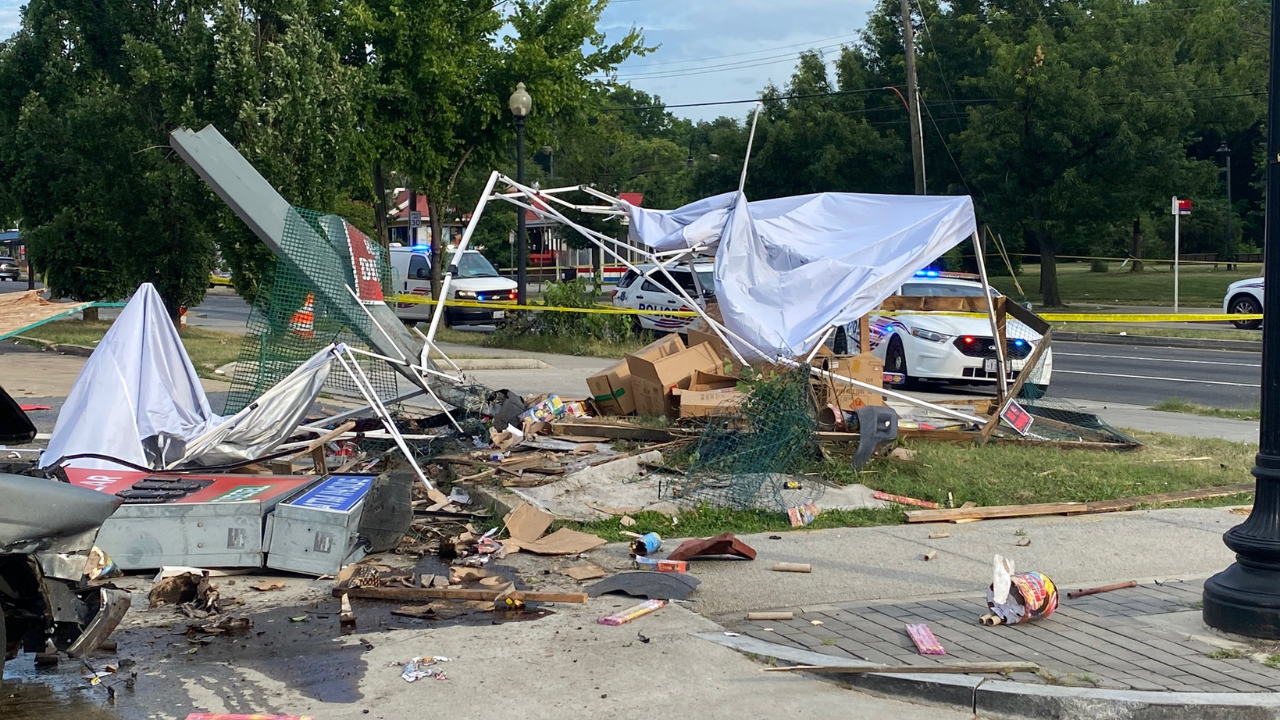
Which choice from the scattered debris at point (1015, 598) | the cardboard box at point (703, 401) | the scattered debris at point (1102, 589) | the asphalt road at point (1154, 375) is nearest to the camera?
the scattered debris at point (1015, 598)

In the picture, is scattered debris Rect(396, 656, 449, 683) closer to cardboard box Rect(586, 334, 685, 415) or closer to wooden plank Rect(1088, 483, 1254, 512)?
wooden plank Rect(1088, 483, 1254, 512)

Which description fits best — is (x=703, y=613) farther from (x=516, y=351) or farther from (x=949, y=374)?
(x=516, y=351)

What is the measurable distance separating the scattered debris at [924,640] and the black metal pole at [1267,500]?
145cm

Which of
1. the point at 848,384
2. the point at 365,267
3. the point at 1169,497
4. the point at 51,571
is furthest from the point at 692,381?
the point at 51,571

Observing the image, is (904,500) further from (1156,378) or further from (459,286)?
(459,286)

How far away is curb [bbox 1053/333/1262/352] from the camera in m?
24.3

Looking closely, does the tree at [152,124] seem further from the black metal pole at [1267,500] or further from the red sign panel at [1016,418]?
the black metal pole at [1267,500]

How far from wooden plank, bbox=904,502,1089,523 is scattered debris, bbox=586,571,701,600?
2.23m

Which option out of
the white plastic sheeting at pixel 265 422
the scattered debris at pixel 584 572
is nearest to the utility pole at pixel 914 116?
the white plastic sheeting at pixel 265 422

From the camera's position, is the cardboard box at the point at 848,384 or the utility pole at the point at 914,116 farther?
the utility pole at the point at 914,116

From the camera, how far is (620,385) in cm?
1203

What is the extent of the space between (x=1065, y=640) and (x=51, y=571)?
4580 mm

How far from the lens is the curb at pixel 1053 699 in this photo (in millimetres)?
4902

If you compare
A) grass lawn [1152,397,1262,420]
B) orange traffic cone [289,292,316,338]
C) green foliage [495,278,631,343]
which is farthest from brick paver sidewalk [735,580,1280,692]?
green foliage [495,278,631,343]
